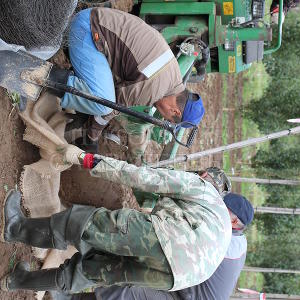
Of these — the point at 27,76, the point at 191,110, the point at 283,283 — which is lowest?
the point at 283,283

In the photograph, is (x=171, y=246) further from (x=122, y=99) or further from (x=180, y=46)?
(x=180, y=46)

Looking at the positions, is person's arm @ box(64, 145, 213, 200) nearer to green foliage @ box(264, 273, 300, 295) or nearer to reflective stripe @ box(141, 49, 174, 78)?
reflective stripe @ box(141, 49, 174, 78)

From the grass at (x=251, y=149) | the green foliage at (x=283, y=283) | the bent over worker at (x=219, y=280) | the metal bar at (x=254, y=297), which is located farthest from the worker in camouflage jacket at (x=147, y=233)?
the green foliage at (x=283, y=283)

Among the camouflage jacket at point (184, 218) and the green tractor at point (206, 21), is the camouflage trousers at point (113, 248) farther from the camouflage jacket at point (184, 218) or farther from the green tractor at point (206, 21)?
the green tractor at point (206, 21)

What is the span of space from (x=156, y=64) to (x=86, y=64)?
44 centimetres

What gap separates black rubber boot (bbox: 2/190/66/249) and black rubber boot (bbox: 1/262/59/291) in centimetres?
23

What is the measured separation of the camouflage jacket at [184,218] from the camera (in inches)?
92.9

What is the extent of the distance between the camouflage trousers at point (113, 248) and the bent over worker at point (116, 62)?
0.75 metres

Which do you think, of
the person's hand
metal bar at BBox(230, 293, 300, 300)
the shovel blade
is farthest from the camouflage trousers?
metal bar at BBox(230, 293, 300, 300)

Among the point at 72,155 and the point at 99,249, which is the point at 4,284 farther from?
the point at 72,155

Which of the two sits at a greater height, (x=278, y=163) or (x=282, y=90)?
(x=282, y=90)

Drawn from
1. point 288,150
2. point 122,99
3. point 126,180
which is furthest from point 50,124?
point 288,150

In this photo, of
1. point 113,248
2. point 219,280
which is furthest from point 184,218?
point 219,280

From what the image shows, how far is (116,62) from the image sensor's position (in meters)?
2.91
